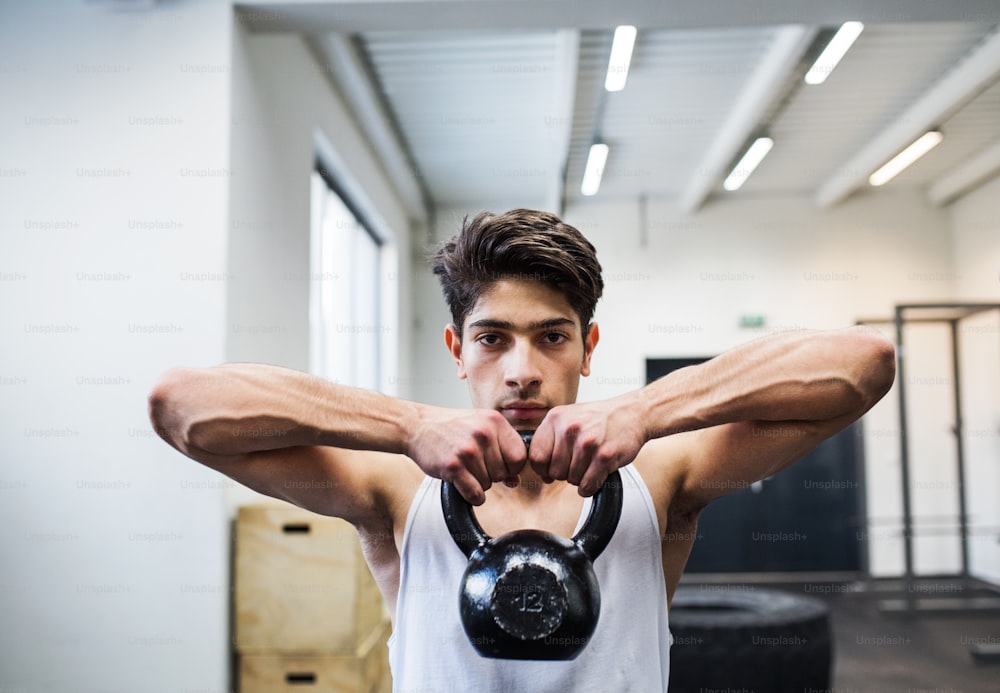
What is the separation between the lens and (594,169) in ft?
23.2

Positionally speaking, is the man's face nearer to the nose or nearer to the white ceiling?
the nose

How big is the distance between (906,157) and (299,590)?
6.14 m

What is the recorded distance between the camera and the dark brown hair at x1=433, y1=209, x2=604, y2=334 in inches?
56.1

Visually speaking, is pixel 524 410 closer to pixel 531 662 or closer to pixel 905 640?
pixel 531 662

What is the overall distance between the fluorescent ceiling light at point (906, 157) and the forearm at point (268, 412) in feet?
21.3

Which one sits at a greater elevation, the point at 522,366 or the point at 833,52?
the point at 833,52

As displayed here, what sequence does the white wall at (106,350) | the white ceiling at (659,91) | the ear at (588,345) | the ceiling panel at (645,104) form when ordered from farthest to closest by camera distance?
the ceiling panel at (645,104), the white ceiling at (659,91), the white wall at (106,350), the ear at (588,345)

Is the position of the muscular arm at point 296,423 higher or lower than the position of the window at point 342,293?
lower

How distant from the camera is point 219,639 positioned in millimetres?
2953

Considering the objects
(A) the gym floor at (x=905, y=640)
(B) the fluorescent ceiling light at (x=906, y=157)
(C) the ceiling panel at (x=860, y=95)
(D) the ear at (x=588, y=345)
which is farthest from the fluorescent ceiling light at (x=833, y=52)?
(A) the gym floor at (x=905, y=640)

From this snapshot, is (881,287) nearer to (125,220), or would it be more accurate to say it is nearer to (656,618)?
(125,220)

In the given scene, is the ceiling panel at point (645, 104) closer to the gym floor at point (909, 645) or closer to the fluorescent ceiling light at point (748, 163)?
the fluorescent ceiling light at point (748, 163)

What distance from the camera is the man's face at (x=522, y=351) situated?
4.43 feet

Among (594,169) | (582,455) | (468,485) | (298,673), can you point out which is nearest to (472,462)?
(468,485)
